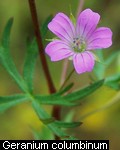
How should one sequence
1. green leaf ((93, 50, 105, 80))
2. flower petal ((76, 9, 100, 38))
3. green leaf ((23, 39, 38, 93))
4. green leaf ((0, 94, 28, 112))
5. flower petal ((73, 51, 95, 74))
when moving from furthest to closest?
green leaf ((93, 50, 105, 80))
green leaf ((23, 39, 38, 93))
green leaf ((0, 94, 28, 112))
flower petal ((76, 9, 100, 38))
flower petal ((73, 51, 95, 74))

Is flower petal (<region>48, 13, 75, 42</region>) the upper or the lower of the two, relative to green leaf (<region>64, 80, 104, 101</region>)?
upper

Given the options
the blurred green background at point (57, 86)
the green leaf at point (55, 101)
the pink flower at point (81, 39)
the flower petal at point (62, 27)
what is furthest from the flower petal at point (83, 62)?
the blurred green background at point (57, 86)

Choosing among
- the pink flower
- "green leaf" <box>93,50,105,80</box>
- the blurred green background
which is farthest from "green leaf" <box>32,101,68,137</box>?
the blurred green background

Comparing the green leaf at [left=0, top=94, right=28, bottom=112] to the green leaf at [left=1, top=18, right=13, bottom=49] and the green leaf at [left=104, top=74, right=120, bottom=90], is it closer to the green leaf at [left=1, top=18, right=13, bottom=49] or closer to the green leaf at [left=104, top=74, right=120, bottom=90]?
the green leaf at [left=1, top=18, right=13, bottom=49]

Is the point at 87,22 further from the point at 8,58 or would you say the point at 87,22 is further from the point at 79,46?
the point at 8,58

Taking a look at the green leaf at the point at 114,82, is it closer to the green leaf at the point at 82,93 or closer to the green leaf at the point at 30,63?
the green leaf at the point at 82,93

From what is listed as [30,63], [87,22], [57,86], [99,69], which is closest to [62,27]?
[87,22]

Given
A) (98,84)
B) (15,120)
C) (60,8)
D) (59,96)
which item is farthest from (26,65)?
(60,8)
